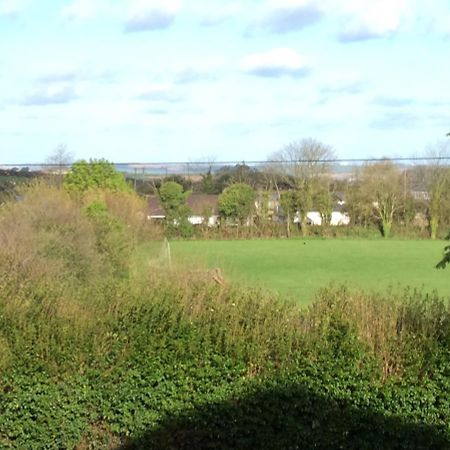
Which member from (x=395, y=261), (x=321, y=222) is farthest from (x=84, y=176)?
(x=321, y=222)

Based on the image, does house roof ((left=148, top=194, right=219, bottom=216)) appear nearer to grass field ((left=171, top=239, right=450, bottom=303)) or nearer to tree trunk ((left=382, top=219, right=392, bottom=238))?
grass field ((left=171, top=239, right=450, bottom=303))

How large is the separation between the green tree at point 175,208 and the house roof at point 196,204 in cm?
60

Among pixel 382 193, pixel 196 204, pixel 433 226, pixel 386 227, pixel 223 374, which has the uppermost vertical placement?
pixel 223 374

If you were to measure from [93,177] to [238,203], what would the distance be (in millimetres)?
23362

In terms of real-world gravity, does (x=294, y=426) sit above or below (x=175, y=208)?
above

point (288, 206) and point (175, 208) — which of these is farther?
point (288, 206)

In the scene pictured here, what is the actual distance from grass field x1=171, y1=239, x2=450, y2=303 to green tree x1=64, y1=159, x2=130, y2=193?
190 inches

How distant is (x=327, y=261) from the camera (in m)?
48.1

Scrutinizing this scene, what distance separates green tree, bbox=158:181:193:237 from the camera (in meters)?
63.2

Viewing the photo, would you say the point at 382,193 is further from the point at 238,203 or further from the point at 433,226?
the point at 238,203

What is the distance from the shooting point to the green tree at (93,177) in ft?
137

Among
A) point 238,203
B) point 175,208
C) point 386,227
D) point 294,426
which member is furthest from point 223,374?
point 386,227

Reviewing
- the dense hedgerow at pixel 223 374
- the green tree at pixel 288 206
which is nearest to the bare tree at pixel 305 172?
the green tree at pixel 288 206

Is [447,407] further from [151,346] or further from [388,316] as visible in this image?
[151,346]
